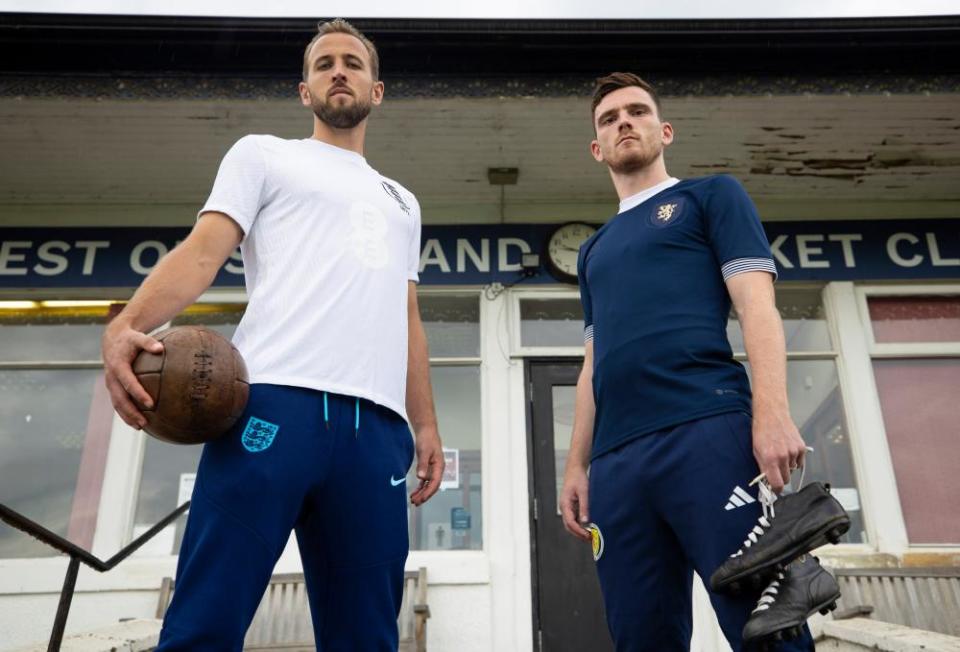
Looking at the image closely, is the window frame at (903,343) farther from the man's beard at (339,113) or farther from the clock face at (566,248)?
the man's beard at (339,113)

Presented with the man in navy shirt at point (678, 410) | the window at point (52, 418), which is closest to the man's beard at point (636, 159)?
Answer: the man in navy shirt at point (678, 410)

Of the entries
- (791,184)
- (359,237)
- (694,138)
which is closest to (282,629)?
(359,237)

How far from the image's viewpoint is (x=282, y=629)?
4.76 m

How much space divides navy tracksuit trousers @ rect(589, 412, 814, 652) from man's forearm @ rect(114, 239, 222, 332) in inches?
44.4

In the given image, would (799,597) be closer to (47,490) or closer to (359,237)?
(359,237)

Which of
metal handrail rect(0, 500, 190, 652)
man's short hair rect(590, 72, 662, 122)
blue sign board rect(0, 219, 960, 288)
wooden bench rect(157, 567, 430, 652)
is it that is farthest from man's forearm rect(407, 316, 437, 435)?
blue sign board rect(0, 219, 960, 288)

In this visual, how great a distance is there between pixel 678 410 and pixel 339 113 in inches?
47.2

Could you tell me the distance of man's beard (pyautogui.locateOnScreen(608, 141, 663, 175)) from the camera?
2.32 m

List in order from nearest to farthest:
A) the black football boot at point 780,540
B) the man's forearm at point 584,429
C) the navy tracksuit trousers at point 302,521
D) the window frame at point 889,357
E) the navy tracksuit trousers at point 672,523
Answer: the navy tracksuit trousers at point 302,521 → the black football boot at point 780,540 → the navy tracksuit trousers at point 672,523 → the man's forearm at point 584,429 → the window frame at point 889,357

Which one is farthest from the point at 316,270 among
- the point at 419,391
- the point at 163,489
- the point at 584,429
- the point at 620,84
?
the point at 163,489

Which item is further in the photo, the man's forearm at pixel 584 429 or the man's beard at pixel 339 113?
the man's forearm at pixel 584 429

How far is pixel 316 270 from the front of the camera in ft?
5.64

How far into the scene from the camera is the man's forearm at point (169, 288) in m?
1.46

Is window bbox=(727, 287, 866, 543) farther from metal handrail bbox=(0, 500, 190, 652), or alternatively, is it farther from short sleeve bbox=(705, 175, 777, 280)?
metal handrail bbox=(0, 500, 190, 652)
